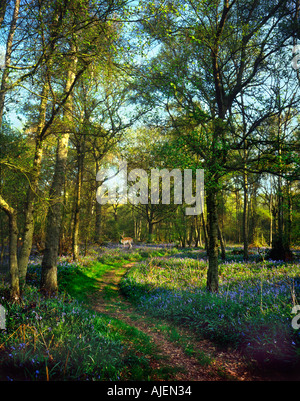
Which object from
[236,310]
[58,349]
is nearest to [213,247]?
[236,310]

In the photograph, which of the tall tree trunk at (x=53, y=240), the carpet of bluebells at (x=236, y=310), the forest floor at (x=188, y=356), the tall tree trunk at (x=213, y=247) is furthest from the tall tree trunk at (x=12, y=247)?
the tall tree trunk at (x=213, y=247)

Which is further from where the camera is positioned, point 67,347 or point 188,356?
point 188,356

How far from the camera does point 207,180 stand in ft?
25.6

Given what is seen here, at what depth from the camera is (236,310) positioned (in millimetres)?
5863

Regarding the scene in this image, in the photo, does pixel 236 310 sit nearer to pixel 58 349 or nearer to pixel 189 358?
pixel 189 358

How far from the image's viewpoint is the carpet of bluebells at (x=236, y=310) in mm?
4398

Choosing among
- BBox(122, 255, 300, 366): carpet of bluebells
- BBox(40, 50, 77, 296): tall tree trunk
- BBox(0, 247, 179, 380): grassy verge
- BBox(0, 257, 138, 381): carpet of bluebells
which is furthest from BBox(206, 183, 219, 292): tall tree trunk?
BBox(40, 50, 77, 296): tall tree trunk

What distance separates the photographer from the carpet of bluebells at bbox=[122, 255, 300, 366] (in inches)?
173

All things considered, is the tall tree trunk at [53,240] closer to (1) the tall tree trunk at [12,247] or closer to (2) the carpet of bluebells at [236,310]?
(1) the tall tree trunk at [12,247]

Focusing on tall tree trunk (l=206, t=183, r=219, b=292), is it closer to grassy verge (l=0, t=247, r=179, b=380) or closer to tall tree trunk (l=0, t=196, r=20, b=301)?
grassy verge (l=0, t=247, r=179, b=380)

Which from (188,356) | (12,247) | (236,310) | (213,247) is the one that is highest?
(12,247)
